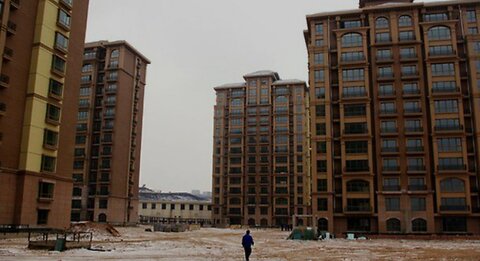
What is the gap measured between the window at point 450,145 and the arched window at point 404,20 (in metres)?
20.5

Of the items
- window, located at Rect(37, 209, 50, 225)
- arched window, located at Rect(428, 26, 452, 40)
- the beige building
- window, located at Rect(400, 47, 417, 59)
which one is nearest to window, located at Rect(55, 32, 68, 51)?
window, located at Rect(37, 209, 50, 225)

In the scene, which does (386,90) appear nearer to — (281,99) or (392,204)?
(392,204)

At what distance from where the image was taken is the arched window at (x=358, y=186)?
72.2 m

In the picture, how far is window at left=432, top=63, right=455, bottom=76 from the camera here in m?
73.4

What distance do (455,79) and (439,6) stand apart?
13159mm

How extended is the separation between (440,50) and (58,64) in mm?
58584

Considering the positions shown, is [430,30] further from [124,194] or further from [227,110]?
[227,110]

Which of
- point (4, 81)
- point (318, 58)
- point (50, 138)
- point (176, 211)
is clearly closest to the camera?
point (4, 81)

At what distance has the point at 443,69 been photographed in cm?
7369

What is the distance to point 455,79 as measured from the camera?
7319cm

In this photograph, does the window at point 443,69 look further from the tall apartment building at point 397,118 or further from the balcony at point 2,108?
the balcony at point 2,108

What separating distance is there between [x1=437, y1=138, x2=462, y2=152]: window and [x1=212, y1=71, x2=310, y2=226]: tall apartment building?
2698 inches

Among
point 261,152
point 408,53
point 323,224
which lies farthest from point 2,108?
point 261,152

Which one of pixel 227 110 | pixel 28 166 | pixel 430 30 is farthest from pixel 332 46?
pixel 227 110
